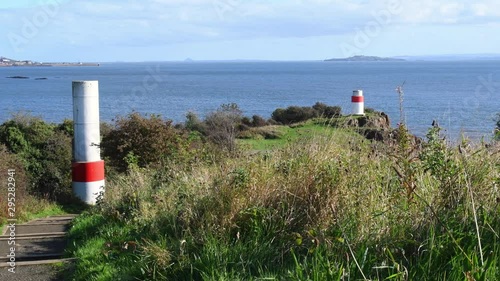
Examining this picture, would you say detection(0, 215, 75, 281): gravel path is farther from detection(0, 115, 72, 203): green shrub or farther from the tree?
the tree

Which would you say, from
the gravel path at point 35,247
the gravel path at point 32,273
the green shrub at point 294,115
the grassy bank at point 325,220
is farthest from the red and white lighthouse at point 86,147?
the green shrub at point 294,115

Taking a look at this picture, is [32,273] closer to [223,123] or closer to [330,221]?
[330,221]

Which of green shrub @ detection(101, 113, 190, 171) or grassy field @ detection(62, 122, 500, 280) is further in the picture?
green shrub @ detection(101, 113, 190, 171)

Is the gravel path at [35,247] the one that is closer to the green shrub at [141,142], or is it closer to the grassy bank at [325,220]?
the grassy bank at [325,220]

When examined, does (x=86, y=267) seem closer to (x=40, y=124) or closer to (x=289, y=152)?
(x=289, y=152)

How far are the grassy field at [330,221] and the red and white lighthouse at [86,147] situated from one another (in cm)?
754

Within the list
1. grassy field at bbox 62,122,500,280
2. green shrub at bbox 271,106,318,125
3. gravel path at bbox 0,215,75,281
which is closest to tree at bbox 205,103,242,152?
green shrub at bbox 271,106,318,125

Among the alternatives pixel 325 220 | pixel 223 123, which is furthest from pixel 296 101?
pixel 325 220

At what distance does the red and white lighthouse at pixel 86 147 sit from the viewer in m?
14.7

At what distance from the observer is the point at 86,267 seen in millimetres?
6762

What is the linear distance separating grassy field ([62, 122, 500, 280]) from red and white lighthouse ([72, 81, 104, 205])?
754 cm

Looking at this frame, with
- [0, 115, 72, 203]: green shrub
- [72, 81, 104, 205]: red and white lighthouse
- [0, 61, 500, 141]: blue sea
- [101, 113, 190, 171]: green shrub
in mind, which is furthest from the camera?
[0, 115, 72, 203]: green shrub

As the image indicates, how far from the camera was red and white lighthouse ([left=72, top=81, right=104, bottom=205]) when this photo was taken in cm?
1468

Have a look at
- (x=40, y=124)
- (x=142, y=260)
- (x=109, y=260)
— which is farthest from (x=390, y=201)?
(x=40, y=124)
